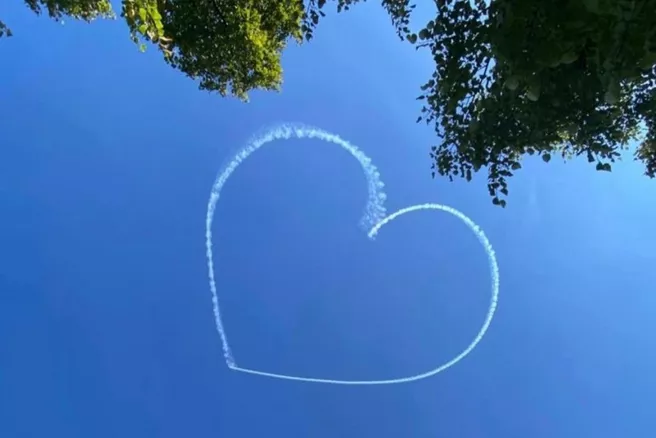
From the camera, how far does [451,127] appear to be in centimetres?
1093

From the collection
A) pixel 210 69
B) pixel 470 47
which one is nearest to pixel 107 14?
pixel 210 69

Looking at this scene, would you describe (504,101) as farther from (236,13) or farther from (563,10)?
(236,13)

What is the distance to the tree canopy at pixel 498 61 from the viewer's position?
518 cm

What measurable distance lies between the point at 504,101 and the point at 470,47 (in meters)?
1.11

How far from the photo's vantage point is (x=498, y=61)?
6242 millimetres

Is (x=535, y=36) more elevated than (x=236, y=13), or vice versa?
(x=236, y=13)

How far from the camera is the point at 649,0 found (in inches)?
179

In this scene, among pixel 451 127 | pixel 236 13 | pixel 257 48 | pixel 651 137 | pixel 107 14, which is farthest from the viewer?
pixel 107 14

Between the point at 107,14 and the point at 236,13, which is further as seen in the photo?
the point at 107,14

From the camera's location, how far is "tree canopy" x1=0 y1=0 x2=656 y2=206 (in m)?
5.18

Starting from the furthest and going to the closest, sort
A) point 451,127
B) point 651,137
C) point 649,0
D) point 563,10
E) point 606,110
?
point 651,137 < point 451,127 < point 606,110 < point 563,10 < point 649,0

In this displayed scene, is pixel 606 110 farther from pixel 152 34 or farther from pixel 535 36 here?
pixel 152 34

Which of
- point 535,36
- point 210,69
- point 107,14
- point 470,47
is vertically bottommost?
point 535,36

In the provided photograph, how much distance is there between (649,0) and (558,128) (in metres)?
4.71
